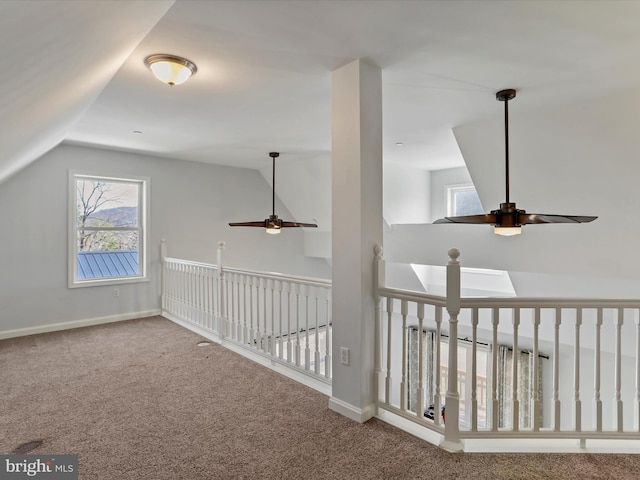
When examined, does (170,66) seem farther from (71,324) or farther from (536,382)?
(71,324)

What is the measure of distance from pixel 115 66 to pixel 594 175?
4142 mm

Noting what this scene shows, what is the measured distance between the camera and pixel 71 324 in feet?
15.3

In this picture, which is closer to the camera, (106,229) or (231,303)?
(231,303)

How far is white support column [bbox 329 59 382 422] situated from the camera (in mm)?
2414

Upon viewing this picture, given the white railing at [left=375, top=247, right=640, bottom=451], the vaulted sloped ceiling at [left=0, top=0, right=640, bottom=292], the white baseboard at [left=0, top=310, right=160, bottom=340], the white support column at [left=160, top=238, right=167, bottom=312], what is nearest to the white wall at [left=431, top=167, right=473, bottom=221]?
the vaulted sloped ceiling at [left=0, top=0, right=640, bottom=292]

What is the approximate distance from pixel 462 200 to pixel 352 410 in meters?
4.60

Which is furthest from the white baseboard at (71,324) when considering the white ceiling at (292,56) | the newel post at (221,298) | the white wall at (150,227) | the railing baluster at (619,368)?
the railing baluster at (619,368)

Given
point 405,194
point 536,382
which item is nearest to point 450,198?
point 405,194

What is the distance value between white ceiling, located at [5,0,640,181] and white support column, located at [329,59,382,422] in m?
0.24

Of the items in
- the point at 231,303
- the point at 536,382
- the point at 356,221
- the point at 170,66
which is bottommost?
the point at 536,382

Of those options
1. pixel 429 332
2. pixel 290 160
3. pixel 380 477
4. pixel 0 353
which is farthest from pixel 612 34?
pixel 0 353

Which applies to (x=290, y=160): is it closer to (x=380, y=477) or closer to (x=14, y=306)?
(x=14, y=306)

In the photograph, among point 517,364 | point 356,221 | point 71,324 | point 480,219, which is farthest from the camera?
point 71,324

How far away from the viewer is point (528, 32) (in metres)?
2.02
